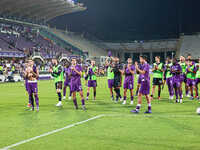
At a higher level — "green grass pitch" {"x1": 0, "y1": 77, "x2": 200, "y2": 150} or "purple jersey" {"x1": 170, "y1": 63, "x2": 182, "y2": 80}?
"purple jersey" {"x1": 170, "y1": 63, "x2": 182, "y2": 80}

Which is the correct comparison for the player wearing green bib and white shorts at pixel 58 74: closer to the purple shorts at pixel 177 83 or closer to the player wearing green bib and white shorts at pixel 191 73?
the purple shorts at pixel 177 83

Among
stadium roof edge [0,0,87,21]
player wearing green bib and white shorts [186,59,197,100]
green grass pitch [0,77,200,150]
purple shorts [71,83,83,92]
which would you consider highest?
stadium roof edge [0,0,87,21]

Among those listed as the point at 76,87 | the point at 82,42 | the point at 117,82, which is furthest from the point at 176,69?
the point at 82,42

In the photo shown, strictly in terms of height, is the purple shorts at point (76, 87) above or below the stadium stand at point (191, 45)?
below

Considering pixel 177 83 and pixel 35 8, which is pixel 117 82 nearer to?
pixel 177 83

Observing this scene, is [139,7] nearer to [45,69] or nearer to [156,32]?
[156,32]

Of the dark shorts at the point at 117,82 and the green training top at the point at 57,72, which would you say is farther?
the dark shorts at the point at 117,82

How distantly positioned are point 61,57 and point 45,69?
8564mm

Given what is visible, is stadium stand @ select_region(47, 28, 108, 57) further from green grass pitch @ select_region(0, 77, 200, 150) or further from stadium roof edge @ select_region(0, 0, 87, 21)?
green grass pitch @ select_region(0, 77, 200, 150)

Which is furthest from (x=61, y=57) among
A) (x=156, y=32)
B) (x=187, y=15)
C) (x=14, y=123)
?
(x=187, y=15)

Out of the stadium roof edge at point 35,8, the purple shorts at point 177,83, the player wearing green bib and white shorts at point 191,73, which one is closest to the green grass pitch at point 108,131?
the purple shorts at point 177,83

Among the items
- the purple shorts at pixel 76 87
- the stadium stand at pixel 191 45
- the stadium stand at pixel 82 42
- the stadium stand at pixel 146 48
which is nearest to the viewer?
the purple shorts at pixel 76 87

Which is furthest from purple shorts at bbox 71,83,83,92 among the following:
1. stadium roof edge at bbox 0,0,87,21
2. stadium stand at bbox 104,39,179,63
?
stadium stand at bbox 104,39,179,63

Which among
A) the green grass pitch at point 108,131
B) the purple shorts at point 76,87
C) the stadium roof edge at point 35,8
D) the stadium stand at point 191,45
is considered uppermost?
the stadium roof edge at point 35,8
